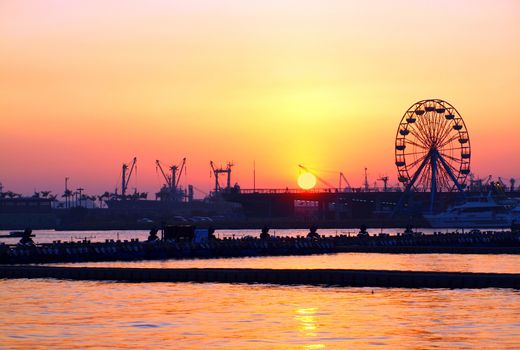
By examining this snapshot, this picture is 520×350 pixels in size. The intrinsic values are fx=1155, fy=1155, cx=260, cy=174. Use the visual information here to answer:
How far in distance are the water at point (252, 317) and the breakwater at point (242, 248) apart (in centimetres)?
3288

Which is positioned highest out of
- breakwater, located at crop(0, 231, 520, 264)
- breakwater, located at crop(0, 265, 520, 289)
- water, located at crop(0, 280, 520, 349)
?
breakwater, located at crop(0, 231, 520, 264)

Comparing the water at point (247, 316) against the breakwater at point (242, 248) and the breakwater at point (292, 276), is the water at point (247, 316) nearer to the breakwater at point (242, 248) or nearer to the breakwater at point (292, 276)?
the breakwater at point (292, 276)

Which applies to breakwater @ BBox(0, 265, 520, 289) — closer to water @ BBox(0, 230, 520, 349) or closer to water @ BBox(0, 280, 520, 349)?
water @ BBox(0, 230, 520, 349)

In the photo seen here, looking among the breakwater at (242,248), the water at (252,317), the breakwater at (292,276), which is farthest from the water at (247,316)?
the breakwater at (242,248)

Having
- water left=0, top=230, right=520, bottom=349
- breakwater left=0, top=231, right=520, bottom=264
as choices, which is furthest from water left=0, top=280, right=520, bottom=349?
breakwater left=0, top=231, right=520, bottom=264

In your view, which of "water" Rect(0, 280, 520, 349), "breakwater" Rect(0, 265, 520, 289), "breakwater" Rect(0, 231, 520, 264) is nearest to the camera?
"water" Rect(0, 280, 520, 349)

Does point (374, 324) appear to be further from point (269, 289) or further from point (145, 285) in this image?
point (145, 285)

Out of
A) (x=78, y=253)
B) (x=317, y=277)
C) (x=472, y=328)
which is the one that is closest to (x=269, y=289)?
(x=317, y=277)

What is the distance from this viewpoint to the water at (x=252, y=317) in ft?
154

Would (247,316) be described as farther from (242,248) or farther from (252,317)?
(242,248)

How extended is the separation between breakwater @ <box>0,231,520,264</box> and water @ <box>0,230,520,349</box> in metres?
27.5

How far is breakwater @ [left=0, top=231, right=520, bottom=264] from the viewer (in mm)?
107012

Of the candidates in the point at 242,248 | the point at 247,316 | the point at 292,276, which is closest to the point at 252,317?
the point at 247,316

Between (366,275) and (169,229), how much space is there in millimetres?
57172
